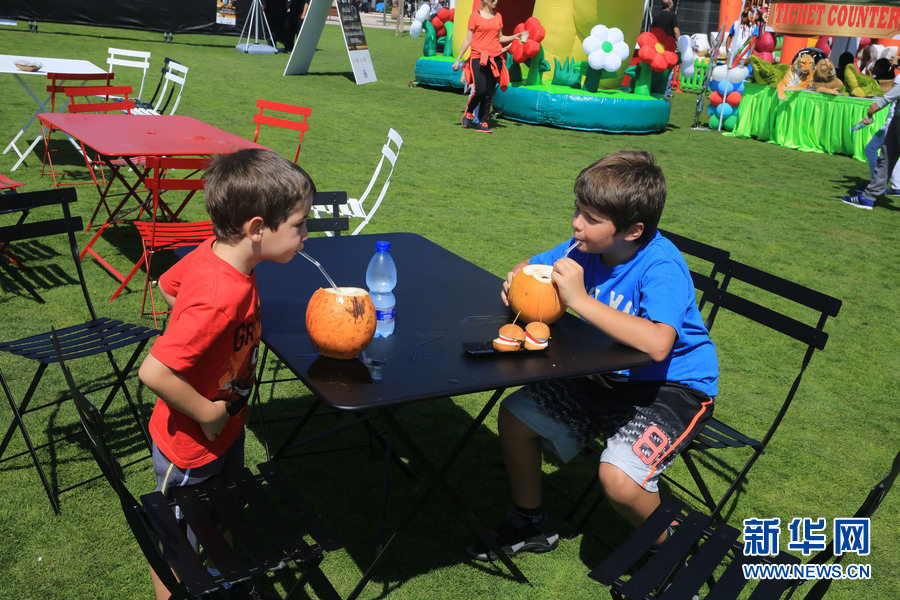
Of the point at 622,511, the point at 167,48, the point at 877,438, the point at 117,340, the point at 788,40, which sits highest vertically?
the point at 788,40

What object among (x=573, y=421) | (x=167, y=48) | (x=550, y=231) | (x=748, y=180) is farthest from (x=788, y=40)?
(x=573, y=421)

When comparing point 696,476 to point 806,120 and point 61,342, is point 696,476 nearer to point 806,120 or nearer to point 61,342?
point 61,342

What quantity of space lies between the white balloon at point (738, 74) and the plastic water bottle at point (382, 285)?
12.9 m

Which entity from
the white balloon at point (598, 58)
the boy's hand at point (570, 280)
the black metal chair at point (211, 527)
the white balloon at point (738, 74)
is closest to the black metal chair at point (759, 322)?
the boy's hand at point (570, 280)

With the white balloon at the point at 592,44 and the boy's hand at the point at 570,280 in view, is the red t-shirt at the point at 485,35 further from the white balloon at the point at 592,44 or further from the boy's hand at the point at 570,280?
the boy's hand at the point at 570,280

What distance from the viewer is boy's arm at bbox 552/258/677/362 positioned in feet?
7.71

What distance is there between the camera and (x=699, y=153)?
11.9 meters

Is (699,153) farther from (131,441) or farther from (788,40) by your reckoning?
(131,441)

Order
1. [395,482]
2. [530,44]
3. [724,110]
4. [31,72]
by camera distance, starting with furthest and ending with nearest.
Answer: [724,110]
[530,44]
[31,72]
[395,482]


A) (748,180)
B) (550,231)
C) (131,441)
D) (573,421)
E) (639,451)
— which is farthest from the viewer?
(748,180)

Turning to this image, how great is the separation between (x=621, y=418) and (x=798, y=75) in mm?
12220

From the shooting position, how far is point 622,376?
8.90ft

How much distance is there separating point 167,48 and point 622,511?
18.6 m

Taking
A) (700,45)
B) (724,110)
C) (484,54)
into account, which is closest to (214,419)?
(484,54)
